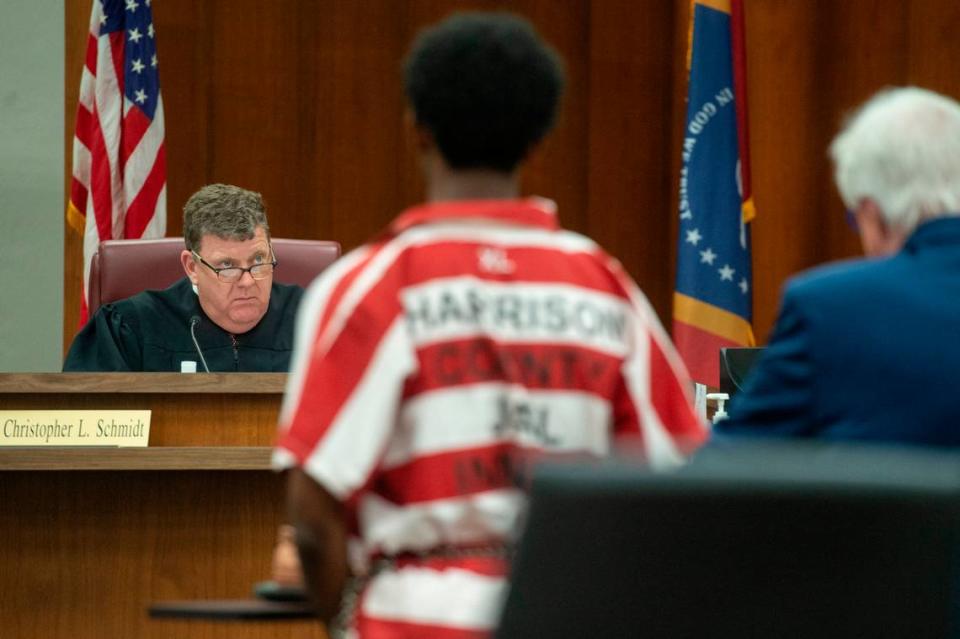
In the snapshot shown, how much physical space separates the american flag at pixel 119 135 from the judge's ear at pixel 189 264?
1.53 m

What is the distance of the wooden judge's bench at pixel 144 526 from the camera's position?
132 inches

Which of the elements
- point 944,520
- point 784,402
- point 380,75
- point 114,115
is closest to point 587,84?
point 380,75

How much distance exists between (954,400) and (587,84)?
18.4ft

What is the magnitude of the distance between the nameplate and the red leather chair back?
1180 millimetres

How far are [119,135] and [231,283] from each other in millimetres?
1797

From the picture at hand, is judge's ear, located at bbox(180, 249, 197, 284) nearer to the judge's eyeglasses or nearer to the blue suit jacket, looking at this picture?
the judge's eyeglasses

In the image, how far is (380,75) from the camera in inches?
271

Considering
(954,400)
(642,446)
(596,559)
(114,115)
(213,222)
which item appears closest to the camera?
(596,559)

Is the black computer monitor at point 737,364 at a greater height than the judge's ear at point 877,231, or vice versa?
the judge's ear at point 877,231

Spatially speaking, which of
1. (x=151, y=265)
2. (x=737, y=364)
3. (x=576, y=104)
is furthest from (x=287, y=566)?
(x=576, y=104)

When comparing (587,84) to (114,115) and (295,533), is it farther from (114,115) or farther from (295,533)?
(295,533)

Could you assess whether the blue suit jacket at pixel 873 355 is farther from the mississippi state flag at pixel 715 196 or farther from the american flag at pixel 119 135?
the american flag at pixel 119 135

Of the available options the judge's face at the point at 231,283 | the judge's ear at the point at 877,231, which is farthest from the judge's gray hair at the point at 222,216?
the judge's ear at the point at 877,231

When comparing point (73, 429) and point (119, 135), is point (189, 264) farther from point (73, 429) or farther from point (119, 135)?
point (119, 135)
